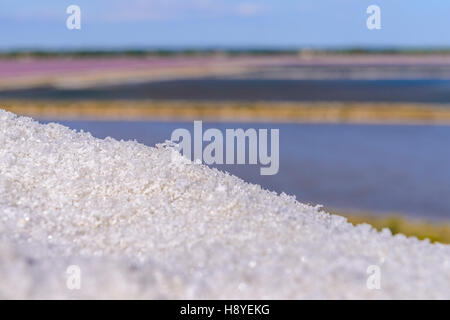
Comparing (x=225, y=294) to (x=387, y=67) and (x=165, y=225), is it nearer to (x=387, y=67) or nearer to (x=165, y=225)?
(x=165, y=225)

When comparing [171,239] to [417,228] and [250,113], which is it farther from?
[250,113]

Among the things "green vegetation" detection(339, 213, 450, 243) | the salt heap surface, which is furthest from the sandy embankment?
the salt heap surface

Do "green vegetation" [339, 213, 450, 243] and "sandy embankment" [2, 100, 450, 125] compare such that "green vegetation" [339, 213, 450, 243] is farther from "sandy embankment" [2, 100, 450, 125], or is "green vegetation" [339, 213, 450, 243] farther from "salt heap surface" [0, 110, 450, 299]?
"sandy embankment" [2, 100, 450, 125]

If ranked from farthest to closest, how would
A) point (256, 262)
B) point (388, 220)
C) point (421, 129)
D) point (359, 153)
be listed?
point (421, 129) < point (359, 153) < point (388, 220) < point (256, 262)

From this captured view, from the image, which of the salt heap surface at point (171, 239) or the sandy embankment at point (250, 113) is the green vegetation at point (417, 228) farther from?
the sandy embankment at point (250, 113)

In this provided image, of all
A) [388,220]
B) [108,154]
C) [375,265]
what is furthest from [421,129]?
[375,265]

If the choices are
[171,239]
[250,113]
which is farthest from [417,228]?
[250,113]

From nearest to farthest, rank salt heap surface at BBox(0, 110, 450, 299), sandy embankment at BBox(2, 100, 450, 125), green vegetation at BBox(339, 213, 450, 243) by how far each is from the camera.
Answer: salt heap surface at BBox(0, 110, 450, 299) → green vegetation at BBox(339, 213, 450, 243) → sandy embankment at BBox(2, 100, 450, 125)

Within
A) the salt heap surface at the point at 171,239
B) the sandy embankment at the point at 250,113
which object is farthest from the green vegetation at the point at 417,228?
the sandy embankment at the point at 250,113
